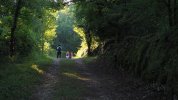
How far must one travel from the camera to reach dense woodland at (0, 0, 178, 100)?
47.6 ft

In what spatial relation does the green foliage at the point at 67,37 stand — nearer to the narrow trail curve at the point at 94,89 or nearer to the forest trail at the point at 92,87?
the forest trail at the point at 92,87

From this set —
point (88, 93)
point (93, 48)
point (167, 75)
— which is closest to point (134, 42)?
point (88, 93)

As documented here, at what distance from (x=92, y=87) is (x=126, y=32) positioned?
730 centimetres

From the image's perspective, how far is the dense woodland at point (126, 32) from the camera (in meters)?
14.5

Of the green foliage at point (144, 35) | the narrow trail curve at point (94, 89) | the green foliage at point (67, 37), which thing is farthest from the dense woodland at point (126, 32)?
the green foliage at point (67, 37)

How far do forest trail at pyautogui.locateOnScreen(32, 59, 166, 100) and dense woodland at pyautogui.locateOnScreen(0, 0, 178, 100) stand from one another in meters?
0.59

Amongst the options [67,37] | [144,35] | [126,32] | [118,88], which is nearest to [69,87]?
[118,88]

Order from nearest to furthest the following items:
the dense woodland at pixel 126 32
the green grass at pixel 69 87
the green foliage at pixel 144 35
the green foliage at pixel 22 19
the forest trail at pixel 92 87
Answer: the green foliage at pixel 144 35
the dense woodland at pixel 126 32
the green grass at pixel 69 87
the forest trail at pixel 92 87
the green foliage at pixel 22 19

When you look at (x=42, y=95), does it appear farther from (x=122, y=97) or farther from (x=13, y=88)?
(x=122, y=97)

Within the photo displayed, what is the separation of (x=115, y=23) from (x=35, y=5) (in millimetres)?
5688

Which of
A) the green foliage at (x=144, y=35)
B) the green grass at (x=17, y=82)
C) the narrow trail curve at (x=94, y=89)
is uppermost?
the green foliage at (x=144, y=35)

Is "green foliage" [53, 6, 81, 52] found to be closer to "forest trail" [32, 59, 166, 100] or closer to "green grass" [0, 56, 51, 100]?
"green grass" [0, 56, 51, 100]

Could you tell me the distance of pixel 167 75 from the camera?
1360 centimetres

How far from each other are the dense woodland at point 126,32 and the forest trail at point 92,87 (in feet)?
1.94
